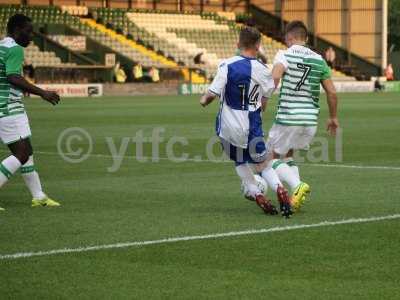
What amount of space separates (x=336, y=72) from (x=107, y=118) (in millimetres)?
40400

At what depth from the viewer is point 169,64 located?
6431 cm

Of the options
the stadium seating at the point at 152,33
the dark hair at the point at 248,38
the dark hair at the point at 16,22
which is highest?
the dark hair at the point at 16,22

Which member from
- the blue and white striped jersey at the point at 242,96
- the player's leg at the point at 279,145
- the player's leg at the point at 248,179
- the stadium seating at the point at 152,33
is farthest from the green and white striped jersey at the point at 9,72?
the stadium seating at the point at 152,33

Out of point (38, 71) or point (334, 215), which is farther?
point (38, 71)

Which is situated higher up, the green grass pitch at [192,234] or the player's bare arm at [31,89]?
the player's bare arm at [31,89]

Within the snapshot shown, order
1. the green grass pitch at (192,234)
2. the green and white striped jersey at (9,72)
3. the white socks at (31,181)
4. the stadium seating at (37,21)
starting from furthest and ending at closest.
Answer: the stadium seating at (37,21) < the white socks at (31,181) < the green and white striped jersey at (9,72) < the green grass pitch at (192,234)

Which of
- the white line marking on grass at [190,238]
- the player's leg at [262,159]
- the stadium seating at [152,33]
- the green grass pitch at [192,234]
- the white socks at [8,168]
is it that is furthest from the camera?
the stadium seating at [152,33]

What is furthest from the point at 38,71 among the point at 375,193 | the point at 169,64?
the point at 375,193

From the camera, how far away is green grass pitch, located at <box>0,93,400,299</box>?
7840mm

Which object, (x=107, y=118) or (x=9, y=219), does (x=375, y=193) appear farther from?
(x=107, y=118)

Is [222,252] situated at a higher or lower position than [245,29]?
lower

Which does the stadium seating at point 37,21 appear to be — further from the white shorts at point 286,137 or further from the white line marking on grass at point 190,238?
the white line marking on grass at point 190,238

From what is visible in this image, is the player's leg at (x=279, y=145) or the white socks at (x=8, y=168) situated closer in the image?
the player's leg at (x=279, y=145)

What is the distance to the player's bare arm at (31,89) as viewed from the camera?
11.9 m
